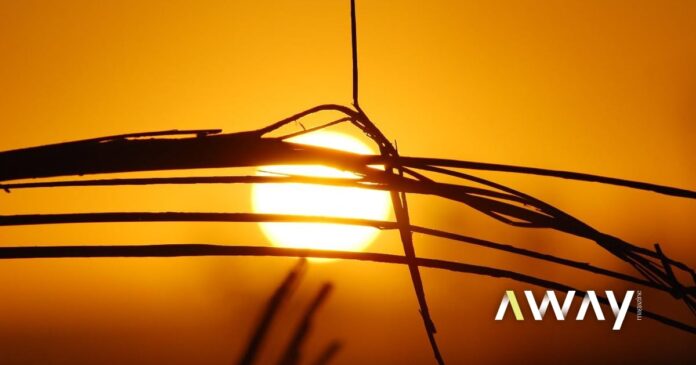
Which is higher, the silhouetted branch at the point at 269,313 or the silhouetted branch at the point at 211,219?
the silhouetted branch at the point at 211,219

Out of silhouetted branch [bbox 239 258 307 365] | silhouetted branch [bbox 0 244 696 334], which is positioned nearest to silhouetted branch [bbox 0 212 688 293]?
silhouetted branch [bbox 0 244 696 334]

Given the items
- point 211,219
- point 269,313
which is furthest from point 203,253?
point 269,313

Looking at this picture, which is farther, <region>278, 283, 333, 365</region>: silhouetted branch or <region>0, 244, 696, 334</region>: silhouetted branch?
<region>0, 244, 696, 334</region>: silhouetted branch

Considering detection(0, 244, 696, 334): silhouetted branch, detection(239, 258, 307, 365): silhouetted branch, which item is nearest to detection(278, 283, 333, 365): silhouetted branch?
detection(239, 258, 307, 365): silhouetted branch

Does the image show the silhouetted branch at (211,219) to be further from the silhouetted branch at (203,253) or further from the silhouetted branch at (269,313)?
the silhouetted branch at (269,313)

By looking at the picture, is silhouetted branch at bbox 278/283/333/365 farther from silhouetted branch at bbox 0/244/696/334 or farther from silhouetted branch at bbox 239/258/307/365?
silhouetted branch at bbox 0/244/696/334

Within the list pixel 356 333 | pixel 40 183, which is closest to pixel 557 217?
pixel 40 183

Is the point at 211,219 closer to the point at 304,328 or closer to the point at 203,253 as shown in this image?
the point at 203,253

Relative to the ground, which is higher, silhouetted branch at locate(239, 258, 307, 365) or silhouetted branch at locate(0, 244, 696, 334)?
silhouetted branch at locate(0, 244, 696, 334)

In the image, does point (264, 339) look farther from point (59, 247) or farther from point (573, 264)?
point (573, 264)

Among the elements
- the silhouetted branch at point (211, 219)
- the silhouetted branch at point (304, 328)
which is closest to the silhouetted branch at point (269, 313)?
the silhouetted branch at point (304, 328)

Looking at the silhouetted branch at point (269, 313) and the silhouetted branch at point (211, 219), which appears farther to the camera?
the silhouetted branch at point (211, 219)
